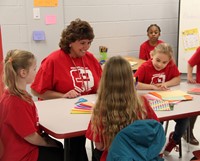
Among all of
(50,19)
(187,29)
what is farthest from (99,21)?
(187,29)

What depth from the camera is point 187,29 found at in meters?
5.03

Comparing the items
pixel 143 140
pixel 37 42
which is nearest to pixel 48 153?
pixel 143 140

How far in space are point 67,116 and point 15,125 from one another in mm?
407

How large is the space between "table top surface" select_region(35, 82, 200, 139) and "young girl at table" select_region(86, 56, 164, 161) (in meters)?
0.23

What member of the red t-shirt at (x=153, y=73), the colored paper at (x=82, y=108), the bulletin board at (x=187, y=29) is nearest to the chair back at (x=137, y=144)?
the colored paper at (x=82, y=108)

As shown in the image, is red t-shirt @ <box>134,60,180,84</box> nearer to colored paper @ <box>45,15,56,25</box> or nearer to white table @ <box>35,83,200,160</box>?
white table @ <box>35,83,200,160</box>

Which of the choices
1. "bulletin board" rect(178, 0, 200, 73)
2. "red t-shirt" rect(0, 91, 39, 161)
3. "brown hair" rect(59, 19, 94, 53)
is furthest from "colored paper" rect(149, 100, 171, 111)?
"bulletin board" rect(178, 0, 200, 73)

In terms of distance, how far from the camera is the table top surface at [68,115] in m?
1.89

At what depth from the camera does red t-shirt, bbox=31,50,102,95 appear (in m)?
2.60

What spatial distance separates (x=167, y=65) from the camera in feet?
9.72

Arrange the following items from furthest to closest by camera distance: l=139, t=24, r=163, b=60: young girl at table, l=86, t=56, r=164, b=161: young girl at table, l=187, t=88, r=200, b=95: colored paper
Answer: l=139, t=24, r=163, b=60: young girl at table
l=187, t=88, r=200, b=95: colored paper
l=86, t=56, r=164, b=161: young girl at table

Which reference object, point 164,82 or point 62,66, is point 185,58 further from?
point 62,66

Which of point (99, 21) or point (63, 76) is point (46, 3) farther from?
point (63, 76)

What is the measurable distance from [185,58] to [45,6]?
230 centimetres
